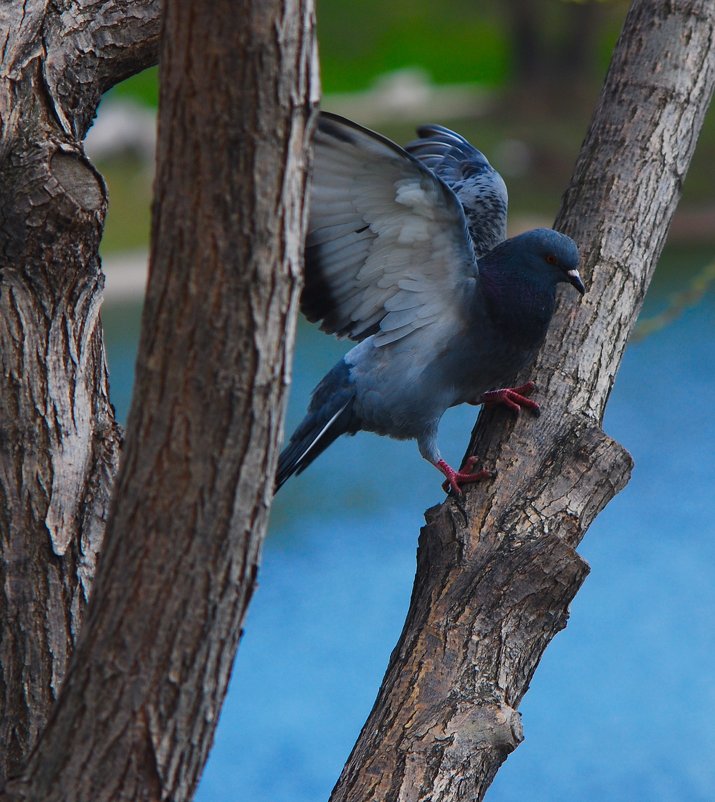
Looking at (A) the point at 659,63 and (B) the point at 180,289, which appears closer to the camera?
(B) the point at 180,289

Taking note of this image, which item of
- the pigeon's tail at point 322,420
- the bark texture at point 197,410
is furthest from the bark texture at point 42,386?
the pigeon's tail at point 322,420

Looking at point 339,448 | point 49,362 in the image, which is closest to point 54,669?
point 49,362

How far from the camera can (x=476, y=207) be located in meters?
2.11

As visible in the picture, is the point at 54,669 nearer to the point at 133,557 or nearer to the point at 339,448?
the point at 133,557

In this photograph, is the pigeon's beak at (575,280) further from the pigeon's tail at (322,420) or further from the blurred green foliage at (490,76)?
the blurred green foliage at (490,76)

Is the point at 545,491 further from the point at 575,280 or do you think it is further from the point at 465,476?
the point at 575,280

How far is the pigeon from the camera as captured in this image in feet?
5.53

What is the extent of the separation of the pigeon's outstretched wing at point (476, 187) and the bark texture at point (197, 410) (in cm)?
116

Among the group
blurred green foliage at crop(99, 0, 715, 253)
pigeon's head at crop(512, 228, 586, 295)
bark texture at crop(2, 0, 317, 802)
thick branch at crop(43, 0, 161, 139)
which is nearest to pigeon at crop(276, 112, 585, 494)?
pigeon's head at crop(512, 228, 586, 295)

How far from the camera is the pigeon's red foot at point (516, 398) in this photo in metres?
1.77

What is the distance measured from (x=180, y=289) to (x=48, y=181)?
0.58m

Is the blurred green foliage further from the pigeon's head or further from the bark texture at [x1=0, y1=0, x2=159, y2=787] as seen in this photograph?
the bark texture at [x1=0, y1=0, x2=159, y2=787]

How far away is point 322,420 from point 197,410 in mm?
1018

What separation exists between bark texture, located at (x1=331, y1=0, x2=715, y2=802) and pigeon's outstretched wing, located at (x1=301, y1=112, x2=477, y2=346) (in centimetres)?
23
